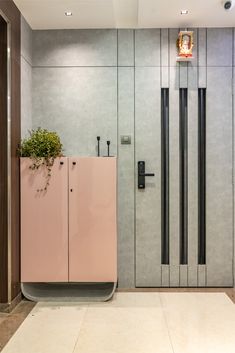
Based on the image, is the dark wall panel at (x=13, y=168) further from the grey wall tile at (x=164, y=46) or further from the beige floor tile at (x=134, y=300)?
the grey wall tile at (x=164, y=46)

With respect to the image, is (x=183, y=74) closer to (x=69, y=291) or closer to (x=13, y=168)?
(x=13, y=168)

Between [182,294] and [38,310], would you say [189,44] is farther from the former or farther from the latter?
[38,310]

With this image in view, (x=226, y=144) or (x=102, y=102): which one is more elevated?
(x=102, y=102)

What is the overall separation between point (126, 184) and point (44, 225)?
3.46 ft

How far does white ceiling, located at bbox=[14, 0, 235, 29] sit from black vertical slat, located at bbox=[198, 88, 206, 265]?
31.0 inches

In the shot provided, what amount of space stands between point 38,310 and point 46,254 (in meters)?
0.55

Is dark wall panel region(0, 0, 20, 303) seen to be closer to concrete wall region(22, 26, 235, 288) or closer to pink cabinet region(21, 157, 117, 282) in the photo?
pink cabinet region(21, 157, 117, 282)

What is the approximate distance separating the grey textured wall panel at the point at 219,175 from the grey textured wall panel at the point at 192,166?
5.5 inches

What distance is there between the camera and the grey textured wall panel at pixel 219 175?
13.6 feet

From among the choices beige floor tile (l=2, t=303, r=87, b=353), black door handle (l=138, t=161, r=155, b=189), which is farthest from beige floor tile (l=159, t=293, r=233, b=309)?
black door handle (l=138, t=161, r=155, b=189)

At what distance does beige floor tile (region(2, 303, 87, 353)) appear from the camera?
274 centimetres

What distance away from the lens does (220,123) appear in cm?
414

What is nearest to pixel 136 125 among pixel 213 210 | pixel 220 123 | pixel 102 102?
pixel 102 102

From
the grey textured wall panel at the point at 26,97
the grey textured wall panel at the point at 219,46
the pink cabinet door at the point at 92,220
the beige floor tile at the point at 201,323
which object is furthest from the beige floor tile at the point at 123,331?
the grey textured wall panel at the point at 219,46
